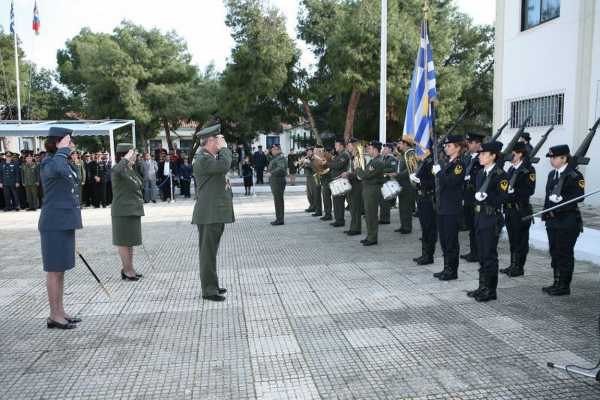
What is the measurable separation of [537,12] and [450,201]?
986 cm

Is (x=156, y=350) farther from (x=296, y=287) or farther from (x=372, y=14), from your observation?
(x=372, y=14)

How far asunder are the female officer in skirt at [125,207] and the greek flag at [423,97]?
4593 mm

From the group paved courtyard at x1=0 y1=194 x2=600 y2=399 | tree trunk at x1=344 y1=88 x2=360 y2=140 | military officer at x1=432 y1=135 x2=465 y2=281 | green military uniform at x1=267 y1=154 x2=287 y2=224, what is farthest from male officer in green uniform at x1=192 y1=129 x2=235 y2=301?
tree trunk at x1=344 y1=88 x2=360 y2=140

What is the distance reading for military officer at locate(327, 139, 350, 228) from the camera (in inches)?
416

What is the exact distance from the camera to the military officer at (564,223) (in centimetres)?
560

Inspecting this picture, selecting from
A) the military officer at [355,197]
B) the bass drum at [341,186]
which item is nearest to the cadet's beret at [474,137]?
the military officer at [355,197]

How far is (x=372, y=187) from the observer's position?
894 centimetres

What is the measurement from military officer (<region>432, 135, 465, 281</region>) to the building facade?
23.6 ft

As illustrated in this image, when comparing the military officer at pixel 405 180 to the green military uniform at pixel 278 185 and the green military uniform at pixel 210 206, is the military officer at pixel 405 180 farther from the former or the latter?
the green military uniform at pixel 210 206

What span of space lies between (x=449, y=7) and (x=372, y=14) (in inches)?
537

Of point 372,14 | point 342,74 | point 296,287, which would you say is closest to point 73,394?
point 296,287

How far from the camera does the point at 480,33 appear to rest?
32.5m

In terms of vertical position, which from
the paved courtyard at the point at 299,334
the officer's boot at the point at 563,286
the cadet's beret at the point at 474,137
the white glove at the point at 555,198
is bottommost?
the paved courtyard at the point at 299,334

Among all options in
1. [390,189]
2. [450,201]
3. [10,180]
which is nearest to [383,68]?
[390,189]
